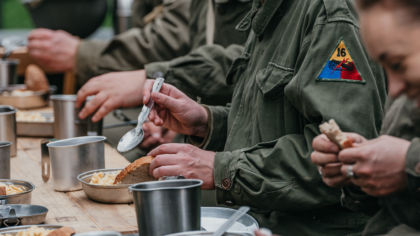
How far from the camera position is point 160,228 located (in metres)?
1.61

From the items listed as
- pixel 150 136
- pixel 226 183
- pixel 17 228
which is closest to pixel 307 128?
pixel 226 183

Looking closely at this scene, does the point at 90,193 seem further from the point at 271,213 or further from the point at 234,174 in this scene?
the point at 271,213

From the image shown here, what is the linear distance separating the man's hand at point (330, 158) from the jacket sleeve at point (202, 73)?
1.62 m

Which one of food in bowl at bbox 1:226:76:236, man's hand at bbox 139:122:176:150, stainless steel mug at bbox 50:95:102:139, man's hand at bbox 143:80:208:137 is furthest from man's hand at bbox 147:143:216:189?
man's hand at bbox 139:122:176:150

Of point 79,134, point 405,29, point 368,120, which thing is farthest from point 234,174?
point 79,134

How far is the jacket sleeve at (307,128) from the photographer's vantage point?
6.47ft

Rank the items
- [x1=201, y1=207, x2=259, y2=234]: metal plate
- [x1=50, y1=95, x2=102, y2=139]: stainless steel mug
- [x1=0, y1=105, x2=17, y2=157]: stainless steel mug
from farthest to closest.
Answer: [x1=50, y1=95, x2=102, y2=139]: stainless steel mug → [x1=0, y1=105, x2=17, y2=157]: stainless steel mug → [x1=201, y1=207, x2=259, y2=234]: metal plate

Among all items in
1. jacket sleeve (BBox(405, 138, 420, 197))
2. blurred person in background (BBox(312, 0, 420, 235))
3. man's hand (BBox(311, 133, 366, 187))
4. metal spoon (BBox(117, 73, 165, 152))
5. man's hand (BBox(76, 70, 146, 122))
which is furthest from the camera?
man's hand (BBox(76, 70, 146, 122))

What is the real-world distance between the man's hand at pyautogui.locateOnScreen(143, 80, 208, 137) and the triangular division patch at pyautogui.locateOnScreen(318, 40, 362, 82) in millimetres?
701

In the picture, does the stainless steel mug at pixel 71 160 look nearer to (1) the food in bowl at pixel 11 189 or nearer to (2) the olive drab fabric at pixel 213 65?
(1) the food in bowl at pixel 11 189

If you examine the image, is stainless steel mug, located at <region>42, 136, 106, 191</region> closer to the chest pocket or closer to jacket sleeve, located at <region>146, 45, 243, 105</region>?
the chest pocket

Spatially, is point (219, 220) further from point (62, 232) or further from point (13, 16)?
point (13, 16)

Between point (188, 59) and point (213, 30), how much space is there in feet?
0.87

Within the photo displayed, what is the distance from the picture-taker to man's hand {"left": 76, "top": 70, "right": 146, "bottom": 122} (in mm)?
3000
